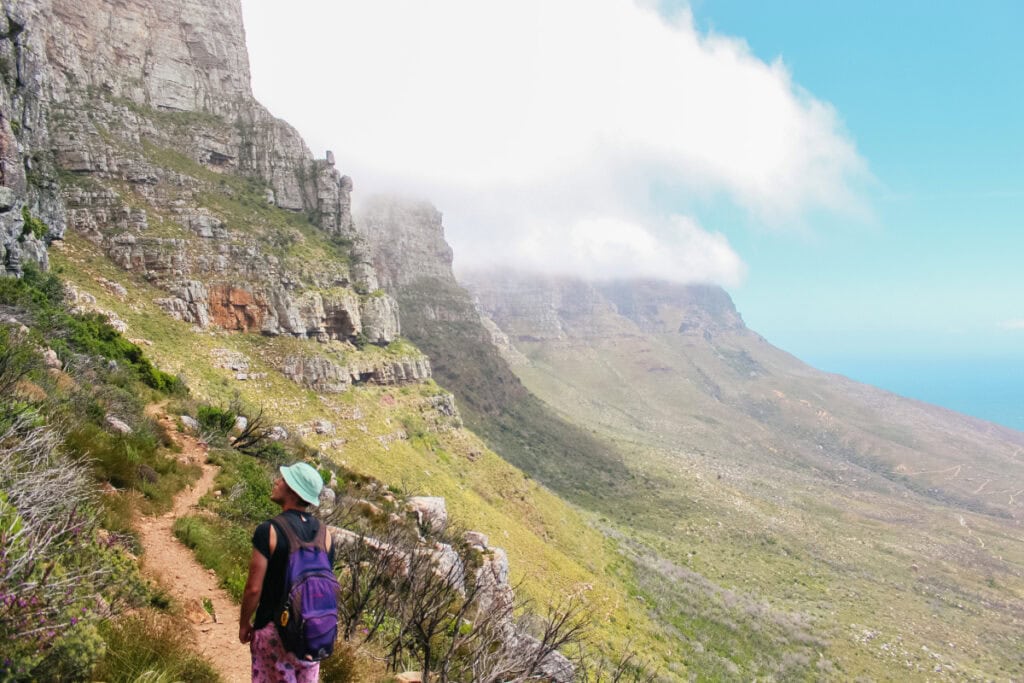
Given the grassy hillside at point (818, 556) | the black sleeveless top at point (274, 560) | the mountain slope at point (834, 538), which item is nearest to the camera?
the black sleeveless top at point (274, 560)

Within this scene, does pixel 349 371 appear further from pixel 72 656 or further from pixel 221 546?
pixel 72 656

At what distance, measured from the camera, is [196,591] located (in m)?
7.27

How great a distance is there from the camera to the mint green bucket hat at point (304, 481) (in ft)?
14.1

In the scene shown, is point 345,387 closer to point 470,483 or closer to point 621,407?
point 470,483

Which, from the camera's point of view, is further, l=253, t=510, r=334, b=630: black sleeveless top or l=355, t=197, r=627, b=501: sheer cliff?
l=355, t=197, r=627, b=501: sheer cliff

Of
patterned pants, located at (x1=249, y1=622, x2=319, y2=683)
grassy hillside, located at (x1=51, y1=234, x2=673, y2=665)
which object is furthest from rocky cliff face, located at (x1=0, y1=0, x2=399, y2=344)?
patterned pants, located at (x1=249, y1=622, x2=319, y2=683)

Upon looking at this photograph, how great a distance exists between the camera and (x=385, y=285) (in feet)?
374

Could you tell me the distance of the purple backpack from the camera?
389 cm

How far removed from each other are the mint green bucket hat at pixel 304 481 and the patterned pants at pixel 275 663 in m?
1.07

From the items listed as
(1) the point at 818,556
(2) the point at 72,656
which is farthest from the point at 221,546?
(1) the point at 818,556

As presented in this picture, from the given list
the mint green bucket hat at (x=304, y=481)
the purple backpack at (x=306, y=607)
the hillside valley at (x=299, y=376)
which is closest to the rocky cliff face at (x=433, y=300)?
the hillside valley at (x=299, y=376)

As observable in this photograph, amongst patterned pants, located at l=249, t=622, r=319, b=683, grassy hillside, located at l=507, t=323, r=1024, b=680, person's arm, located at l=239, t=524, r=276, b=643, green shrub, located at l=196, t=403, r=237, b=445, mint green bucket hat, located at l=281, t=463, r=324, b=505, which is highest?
mint green bucket hat, located at l=281, t=463, r=324, b=505

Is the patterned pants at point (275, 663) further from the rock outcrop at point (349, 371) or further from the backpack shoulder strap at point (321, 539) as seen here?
the rock outcrop at point (349, 371)

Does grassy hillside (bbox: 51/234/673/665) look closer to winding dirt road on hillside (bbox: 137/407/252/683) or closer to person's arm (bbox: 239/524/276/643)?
winding dirt road on hillside (bbox: 137/407/252/683)
